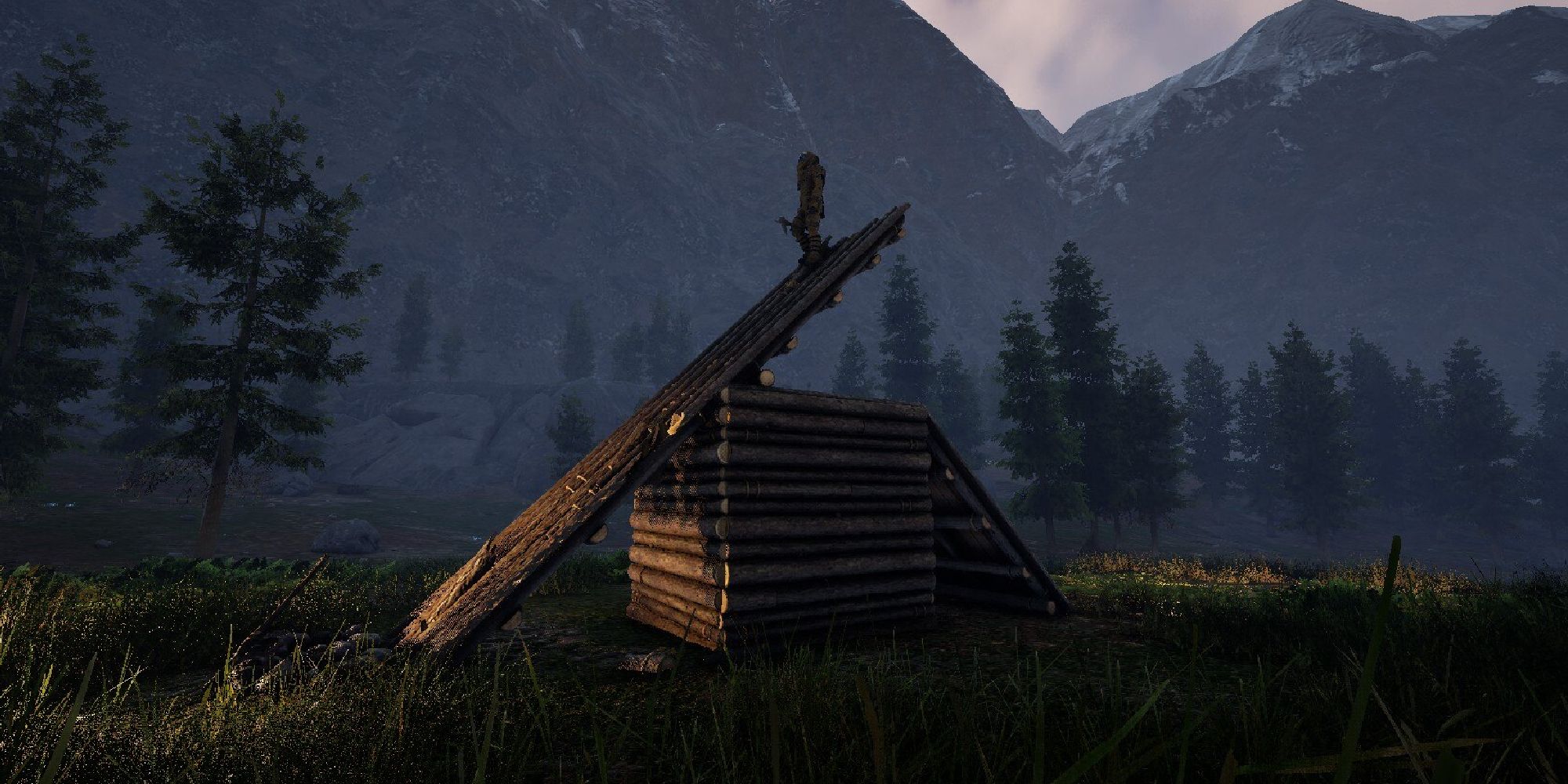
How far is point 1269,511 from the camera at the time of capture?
51.8 metres

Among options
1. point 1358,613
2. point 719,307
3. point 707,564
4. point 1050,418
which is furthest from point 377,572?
point 719,307

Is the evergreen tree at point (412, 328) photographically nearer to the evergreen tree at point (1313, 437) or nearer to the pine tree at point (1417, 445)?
the evergreen tree at point (1313, 437)

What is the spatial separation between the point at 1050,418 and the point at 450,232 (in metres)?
151

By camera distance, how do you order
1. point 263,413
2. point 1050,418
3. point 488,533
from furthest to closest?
point 488,533, point 1050,418, point 263,413

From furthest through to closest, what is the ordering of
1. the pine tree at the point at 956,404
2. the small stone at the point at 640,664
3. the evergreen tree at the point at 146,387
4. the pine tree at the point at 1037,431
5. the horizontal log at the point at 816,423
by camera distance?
1. the pine tree at the point at 956,404
2. the evergreen tree at the point at 146,387
3. the pine tree at the point at 1037,431
4. the horizontal log at the point at 816,423
5. the small stone at the point at 640,664

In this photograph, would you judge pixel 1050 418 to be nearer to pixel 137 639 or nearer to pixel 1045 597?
pixel 1045 597

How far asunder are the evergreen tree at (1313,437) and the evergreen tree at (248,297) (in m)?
46.9

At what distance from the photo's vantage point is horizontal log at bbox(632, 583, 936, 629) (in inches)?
261

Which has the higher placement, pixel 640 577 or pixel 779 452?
pixel 779 452

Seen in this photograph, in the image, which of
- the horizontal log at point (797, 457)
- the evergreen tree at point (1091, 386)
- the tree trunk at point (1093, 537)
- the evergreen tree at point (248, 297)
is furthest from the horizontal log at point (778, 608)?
the tree trunk at point (1093, 537)

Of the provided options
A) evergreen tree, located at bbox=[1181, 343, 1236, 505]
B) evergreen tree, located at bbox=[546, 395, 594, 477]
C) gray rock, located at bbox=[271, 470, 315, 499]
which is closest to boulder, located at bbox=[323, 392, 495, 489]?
gray rock, located at bbox=[271, 470, 315, 499]

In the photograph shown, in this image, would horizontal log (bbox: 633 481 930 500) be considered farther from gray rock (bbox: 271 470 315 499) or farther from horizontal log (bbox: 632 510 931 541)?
gray rock (bbox: 271 470 315 499)

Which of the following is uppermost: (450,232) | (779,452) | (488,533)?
(450,232)

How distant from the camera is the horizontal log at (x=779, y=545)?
263 inches
